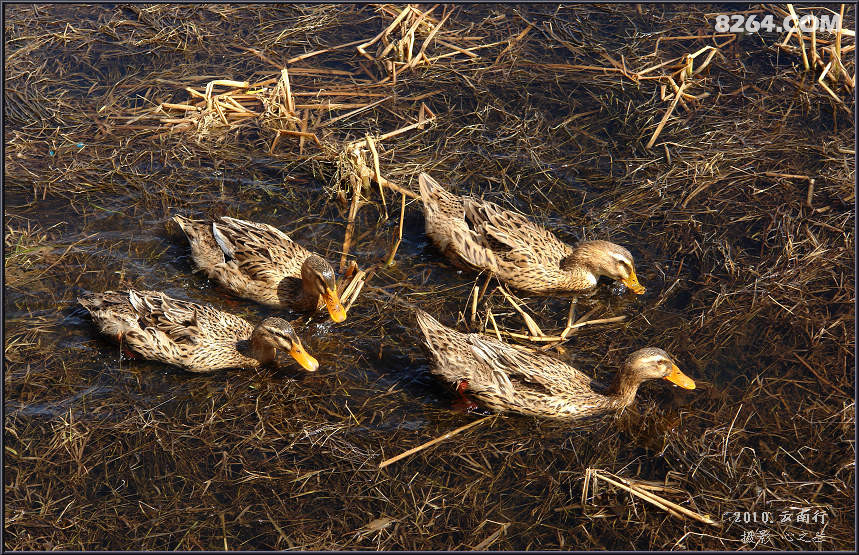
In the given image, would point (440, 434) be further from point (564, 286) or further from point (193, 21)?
point (193, 21)

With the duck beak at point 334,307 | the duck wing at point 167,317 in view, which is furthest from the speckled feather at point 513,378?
the duck wing at point 167,317

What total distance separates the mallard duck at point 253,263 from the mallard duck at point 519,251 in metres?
1.20

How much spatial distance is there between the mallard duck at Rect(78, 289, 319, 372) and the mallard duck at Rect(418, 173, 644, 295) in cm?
180

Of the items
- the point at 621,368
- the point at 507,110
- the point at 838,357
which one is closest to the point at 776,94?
the point at 507,110

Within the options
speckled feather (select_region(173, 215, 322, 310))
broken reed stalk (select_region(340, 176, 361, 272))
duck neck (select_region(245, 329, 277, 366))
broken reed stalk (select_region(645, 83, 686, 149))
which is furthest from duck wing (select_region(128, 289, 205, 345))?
broken reed stalk (select_region(645, 83, 686, 149))

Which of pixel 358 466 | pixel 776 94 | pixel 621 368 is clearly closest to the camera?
pixel 358 466

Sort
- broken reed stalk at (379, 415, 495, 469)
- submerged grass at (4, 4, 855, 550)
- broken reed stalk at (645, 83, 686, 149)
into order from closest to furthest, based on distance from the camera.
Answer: submerged grass at (4, 4, 855, 550) → broken reed stalk at (379, 415, 495, 469) → broken reed stalk at (645, 83, 686, 149)

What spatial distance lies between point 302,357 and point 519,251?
2165mm

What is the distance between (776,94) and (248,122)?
19.0 ft

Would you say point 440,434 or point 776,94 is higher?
point 776,94

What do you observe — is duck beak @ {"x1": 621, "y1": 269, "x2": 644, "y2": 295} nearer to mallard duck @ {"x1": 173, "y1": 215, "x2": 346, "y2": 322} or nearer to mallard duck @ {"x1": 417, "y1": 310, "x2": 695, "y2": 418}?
mallard duck @ {"x1": 417, "y1": 310, "x2": 695, "y2": 418}

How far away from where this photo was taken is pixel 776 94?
364 inches

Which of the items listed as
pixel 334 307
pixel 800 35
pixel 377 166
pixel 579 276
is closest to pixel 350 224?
pixel 377 166

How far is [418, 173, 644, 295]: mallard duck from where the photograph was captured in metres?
7.28
